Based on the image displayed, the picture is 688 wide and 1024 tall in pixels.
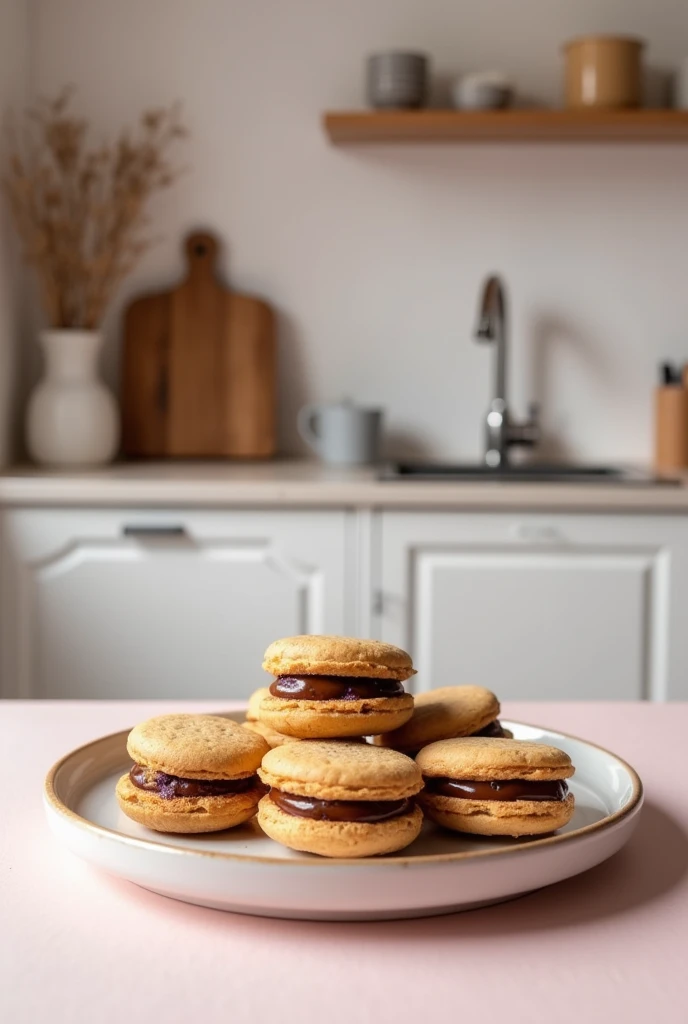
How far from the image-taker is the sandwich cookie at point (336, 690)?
0.76m

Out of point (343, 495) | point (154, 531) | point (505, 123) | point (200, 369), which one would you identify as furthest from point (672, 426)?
point (154, 531)

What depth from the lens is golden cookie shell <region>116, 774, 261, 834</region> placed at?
2.38 ft

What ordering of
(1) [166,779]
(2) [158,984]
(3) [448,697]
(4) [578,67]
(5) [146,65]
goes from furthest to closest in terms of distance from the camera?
A: (5) [146,65] → (4) [578,67] → (3) [448,697] → (1) [166,779] → (2) [158,984]

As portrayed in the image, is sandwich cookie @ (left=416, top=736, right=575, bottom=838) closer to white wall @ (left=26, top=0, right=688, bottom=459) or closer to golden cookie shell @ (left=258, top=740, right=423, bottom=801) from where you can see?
golden cookie shell @ (left=258, top=740, right=423, bottom=801)

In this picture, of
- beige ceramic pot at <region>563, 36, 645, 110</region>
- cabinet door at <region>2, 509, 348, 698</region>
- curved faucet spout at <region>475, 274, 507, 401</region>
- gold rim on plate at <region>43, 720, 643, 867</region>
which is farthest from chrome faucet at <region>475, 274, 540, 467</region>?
gold rim on plate at <region>43, 720, 643, 867</region>

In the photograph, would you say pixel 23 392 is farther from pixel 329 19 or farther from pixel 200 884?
pixel 200 884

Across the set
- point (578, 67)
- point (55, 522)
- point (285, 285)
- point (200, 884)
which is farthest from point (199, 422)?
point (200, 884)

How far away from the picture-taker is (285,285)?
2.92 m

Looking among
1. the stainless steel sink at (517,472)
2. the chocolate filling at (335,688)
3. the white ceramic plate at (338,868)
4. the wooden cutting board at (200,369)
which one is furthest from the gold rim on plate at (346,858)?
the wooden cutting board at (200,369)

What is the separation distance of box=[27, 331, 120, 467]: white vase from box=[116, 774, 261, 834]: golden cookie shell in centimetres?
198

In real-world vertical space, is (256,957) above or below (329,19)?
below

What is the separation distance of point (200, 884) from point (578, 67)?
95.1 inches

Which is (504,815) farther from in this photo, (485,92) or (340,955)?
(485,92)

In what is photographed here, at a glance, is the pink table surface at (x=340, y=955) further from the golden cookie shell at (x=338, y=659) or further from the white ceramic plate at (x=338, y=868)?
the golden cookie shell at (x=338, y=659)
